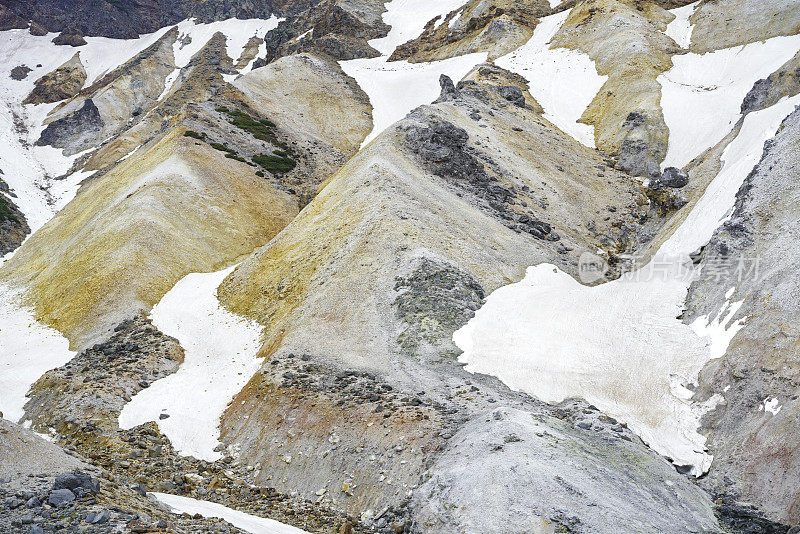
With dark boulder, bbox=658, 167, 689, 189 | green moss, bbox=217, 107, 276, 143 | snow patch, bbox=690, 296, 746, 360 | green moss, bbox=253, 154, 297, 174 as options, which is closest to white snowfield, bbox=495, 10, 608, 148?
dark boulder, bbox=658, 167, 689, 189

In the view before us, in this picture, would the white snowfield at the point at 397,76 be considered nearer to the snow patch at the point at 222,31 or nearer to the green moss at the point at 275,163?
the green moss at the point at 275,163

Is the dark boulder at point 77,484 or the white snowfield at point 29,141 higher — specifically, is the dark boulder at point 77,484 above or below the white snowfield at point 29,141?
above

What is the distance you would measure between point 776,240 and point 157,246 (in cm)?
3782

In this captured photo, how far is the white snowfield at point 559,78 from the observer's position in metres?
58.7

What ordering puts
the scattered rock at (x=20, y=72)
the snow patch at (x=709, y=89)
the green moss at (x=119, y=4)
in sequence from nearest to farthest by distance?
the snow patch at (x=709, y=89), the scattered rock at (x=20, y=72), the green moss at (x=119, y=4)

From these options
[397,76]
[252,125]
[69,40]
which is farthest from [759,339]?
[69,40]

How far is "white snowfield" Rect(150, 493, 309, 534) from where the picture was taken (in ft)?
46.4

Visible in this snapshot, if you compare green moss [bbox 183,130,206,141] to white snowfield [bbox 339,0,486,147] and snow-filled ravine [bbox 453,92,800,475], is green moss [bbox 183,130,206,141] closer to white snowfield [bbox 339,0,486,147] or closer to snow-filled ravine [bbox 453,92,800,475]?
white snowfield [bbox 339,0,486,147]

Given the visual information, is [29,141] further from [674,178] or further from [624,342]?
[624,342]

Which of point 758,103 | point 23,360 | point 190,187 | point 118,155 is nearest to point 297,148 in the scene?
point 190,187

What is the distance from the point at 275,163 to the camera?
5628 centimetres

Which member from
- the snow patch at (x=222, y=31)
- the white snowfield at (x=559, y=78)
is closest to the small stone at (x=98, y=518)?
the white snowfield at (x=559, y=78)

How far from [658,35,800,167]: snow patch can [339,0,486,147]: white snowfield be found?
96.2 feet

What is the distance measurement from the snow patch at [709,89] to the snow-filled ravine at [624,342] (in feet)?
60.9
